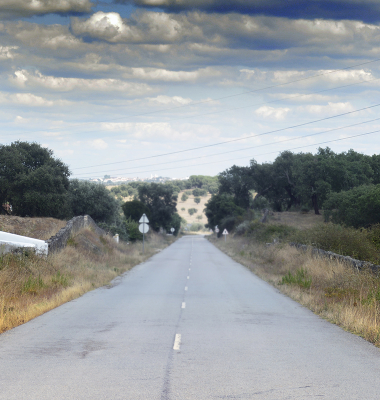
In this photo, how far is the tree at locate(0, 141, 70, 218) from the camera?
3594 cm

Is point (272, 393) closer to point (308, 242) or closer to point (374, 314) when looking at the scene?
point (374, 314)

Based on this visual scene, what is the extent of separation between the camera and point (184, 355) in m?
7.64

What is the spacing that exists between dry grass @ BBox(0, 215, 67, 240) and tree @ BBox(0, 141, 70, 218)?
18.0 feet

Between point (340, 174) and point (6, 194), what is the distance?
43.4 metres

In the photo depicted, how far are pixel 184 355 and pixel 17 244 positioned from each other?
35.4 feet

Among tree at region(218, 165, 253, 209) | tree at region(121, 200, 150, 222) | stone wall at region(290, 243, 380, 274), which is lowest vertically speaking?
stone wall at region(290, 243, 380, 274)

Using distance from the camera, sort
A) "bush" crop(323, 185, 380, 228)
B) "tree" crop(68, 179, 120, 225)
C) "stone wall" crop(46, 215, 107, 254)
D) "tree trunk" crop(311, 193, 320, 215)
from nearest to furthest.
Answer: "stone wall" crop(46, 215, 107, 254), "bush" crop(323, 185, 380, 228), "tree" crop(68, 179, 120, 225), "tree trunk" crop(311, 193, 320, 215)

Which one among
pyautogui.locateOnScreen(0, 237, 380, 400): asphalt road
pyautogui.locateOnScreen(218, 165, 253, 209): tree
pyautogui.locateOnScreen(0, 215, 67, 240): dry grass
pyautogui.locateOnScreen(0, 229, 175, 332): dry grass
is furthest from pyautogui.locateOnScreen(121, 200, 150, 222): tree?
pyautogui.locateOnScreen(0, 237, 380, 400): asphalt road

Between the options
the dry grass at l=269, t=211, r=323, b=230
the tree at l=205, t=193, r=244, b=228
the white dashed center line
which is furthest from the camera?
the tree at l=205, t=193, r=244, b=228

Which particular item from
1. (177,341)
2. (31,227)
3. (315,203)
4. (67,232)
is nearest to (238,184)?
(315,203)

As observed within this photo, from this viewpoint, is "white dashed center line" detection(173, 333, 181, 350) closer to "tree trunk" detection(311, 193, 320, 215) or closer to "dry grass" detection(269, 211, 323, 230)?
"dry grass" detection(269, 211, 323, 230)

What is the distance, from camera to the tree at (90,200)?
138 ft

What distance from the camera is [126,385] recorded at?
19.4 ft

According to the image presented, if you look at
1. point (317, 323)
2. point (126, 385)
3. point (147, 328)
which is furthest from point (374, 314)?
point (126, 385)
